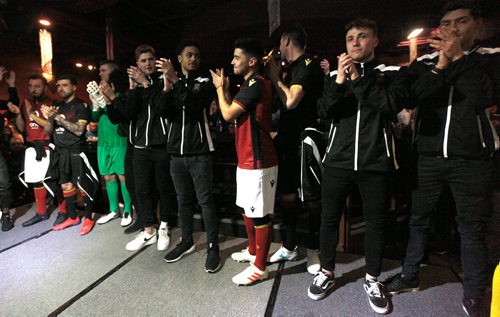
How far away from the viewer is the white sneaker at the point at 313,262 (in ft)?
6.88

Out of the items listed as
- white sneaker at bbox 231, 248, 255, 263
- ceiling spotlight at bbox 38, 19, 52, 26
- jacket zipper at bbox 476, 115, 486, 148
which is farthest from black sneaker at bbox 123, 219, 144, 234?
ceiling spotlight at bbox 38, 19, 52, 26

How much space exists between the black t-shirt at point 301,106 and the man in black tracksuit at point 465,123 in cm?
63

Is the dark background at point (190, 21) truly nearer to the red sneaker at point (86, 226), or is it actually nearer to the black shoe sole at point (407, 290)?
the red sneaker at point (86, 226)

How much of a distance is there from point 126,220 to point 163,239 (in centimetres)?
78

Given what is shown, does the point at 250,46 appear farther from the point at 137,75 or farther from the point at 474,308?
the point at 474,308

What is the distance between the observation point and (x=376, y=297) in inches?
67.6

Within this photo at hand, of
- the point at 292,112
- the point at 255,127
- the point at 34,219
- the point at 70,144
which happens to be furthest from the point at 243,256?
the point at 34,219

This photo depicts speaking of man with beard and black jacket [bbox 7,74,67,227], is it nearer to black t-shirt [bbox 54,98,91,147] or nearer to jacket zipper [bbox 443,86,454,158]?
black t-shirt [bbox 54,98,91,147]

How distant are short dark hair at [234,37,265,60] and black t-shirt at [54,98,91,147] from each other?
2171mm

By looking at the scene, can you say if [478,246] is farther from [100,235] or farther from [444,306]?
[100,235]

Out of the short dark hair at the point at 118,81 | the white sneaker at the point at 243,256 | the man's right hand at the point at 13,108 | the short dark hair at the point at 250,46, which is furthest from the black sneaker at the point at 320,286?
the man's right hand at the point at 13,108

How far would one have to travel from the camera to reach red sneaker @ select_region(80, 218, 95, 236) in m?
2.93

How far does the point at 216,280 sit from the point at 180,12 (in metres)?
7.02

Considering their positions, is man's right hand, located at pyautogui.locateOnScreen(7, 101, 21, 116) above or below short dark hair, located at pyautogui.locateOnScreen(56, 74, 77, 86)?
below
